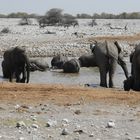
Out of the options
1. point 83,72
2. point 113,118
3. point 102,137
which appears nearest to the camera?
point 102,137

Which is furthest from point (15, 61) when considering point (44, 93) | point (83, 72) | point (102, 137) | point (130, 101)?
point (102, 137)

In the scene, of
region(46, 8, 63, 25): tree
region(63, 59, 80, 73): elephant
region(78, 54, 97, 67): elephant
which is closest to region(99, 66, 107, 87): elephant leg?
region(63, 59, 80, 73): elephant

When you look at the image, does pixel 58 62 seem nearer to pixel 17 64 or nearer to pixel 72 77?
pixel 72 77

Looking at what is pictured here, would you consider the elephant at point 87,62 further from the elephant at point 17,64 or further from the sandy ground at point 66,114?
the sandy ground at point 66,114

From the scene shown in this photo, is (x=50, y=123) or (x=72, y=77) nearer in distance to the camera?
(x=50, y=123)

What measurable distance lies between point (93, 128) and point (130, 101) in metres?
3.17

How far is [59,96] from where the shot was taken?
13789mm

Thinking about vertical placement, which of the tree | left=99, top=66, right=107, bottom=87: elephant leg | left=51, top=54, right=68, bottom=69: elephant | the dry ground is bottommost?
left=51, top=54, right=68, bottom=69: elephant

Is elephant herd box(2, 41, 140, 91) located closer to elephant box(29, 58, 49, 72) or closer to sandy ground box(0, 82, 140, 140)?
elephant box(29, 58, 49, 72)

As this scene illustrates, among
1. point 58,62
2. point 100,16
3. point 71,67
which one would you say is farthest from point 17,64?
point 100,16

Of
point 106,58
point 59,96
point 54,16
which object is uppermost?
point 54,16

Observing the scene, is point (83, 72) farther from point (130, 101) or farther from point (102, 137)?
point (102, 137)

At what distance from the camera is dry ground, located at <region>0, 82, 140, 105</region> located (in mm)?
13094

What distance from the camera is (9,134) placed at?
953 centimetres
